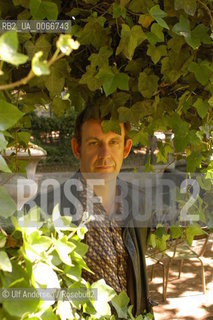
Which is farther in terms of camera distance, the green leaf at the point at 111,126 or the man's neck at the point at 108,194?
the man's neck at the point at 108,194

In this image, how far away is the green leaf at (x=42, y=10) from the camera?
670 millimetres

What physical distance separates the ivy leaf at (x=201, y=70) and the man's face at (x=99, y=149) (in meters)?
0.30

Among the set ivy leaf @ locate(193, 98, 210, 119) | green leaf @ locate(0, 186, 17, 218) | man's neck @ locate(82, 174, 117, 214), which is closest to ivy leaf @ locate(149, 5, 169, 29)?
ivy leaf @ locate(193, 98, 210, 119)

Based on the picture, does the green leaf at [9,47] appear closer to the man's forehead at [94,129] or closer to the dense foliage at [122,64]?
the dense foliage at [122,64]

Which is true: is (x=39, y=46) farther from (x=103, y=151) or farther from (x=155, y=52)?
(x=103, y=151)

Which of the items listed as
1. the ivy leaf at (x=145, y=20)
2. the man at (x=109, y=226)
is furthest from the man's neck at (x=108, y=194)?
the ivy leaf at (x=145, y=20)

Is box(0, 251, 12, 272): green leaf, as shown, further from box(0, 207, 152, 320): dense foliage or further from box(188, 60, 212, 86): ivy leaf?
box(188, 60, 212, 86): ivy leaf

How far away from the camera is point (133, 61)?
3.07 ft

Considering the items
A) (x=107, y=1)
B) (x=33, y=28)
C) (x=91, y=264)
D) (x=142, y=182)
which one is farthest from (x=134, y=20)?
(x=142, y=182)

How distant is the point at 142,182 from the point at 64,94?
0.50 meters

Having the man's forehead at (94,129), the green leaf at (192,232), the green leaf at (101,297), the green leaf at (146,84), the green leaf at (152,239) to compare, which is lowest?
the green leaf at (101,297)

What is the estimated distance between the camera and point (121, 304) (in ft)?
2.91

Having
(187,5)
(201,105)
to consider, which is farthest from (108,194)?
(187,5)

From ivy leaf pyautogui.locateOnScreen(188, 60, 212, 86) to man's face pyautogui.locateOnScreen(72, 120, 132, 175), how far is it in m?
0.30
